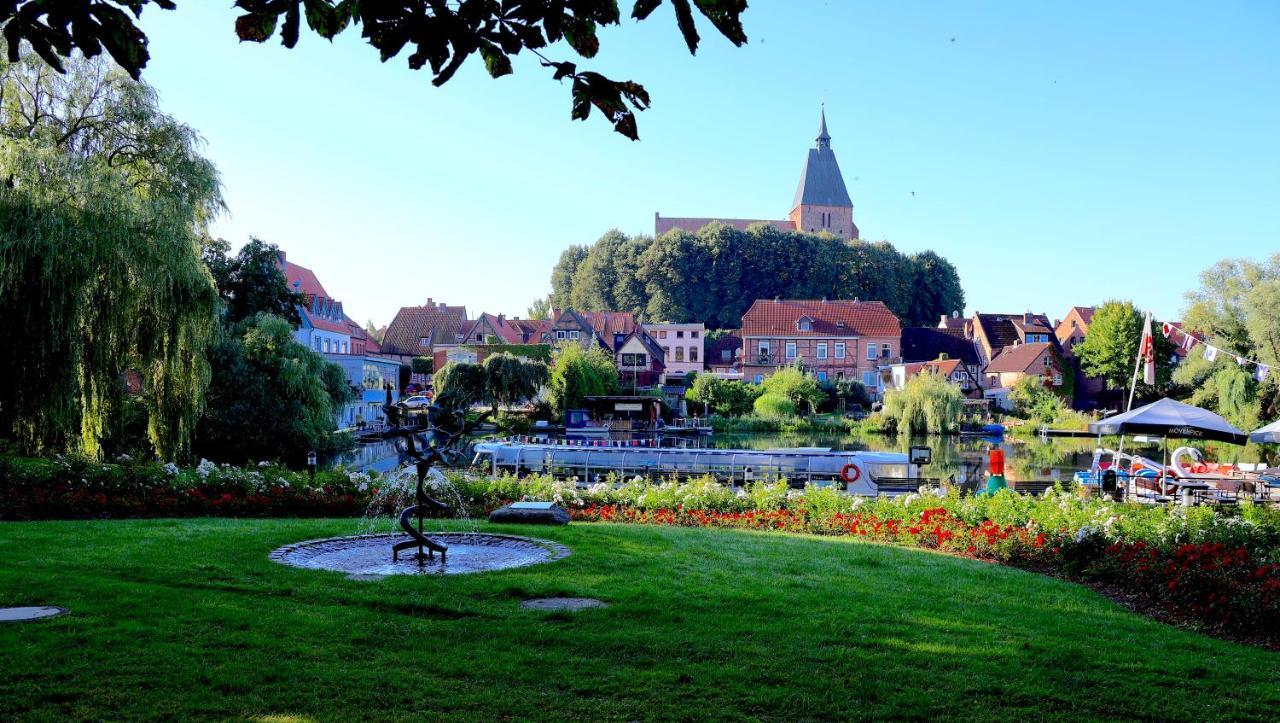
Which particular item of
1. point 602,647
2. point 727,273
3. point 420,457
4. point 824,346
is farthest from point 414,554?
point 727,273

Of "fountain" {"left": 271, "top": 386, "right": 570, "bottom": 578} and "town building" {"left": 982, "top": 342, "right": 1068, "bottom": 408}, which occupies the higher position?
"town building" {"left": 982, "top": 342, "right": 1068, "bottom": 408}

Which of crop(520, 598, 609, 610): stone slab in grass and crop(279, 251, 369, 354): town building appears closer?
crop(520, 598, 609, 610): stone slab in grass

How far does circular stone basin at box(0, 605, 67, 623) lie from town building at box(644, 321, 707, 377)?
84.1 meters

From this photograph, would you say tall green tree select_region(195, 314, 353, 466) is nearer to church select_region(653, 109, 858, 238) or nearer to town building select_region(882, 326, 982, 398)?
town building select_region(882, 326, 982, 398)

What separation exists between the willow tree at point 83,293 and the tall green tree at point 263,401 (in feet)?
35.5

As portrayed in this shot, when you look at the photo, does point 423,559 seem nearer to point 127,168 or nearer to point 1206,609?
point 1206,609

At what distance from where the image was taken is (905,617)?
7758mm

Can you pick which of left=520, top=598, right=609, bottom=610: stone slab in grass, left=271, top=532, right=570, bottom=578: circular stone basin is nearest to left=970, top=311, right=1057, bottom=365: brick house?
left=271, top=532, right=570, bottom=578: circular stone basin

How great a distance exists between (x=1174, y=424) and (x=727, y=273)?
8147cm

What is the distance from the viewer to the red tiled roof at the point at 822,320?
82438mm

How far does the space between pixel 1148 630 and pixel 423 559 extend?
7.13 meters

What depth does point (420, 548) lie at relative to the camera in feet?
34.2

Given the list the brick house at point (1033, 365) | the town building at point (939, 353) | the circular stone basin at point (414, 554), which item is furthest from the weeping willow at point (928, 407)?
the circular stone basin at point (414, 554)

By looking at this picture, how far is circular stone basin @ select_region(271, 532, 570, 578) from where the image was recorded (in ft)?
32.9
